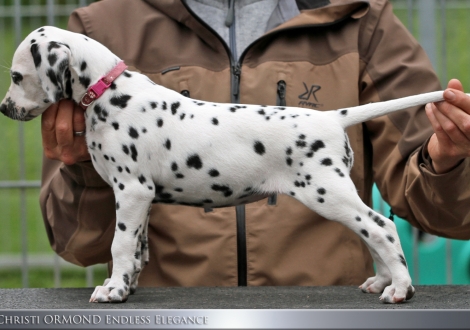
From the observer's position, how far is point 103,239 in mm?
3205

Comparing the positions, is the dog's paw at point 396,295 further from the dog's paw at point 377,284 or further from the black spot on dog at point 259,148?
the black spot on dog at point 259,148

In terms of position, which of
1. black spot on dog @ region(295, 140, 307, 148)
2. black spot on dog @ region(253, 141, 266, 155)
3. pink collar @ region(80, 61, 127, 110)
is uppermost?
pink collar @ region(80, 61, 127, 110)

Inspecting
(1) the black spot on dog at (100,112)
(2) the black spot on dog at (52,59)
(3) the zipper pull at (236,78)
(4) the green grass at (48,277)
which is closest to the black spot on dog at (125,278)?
(1) the black spot on dog at (100,112)

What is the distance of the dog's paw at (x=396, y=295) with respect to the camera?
2408 mm

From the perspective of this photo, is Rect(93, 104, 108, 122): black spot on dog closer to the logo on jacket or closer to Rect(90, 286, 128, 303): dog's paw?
Rect(90, 286, 128, 303): dog's paw

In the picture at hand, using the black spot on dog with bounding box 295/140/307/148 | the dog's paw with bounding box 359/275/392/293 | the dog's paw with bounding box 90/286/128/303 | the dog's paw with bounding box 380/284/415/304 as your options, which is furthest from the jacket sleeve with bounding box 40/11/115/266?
the dog's paw with bounding box 380/284/415/304

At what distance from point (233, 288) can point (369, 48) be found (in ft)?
4.35

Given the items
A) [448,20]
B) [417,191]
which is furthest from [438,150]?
[448,20]

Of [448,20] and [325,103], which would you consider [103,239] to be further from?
[448,20]

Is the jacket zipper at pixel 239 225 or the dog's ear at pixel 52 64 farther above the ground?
the dog's ear at pixel 52 64

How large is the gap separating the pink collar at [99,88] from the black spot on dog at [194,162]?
39 cm

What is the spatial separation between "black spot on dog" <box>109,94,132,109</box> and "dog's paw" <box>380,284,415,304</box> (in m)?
1.11

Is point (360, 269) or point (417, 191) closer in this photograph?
point (417, 191)

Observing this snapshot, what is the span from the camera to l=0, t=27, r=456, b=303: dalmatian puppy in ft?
8.11
